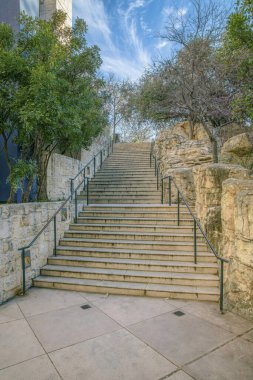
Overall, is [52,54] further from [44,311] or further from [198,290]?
[198,290]

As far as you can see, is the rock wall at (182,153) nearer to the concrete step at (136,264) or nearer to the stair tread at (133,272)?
the concrete step at (136,264)

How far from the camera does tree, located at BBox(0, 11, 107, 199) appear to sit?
498 centimetres

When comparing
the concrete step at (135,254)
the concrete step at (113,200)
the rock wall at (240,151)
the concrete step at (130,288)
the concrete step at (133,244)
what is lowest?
the concrete step at (130,288)

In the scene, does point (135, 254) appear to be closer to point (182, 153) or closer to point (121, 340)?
point (121, 340)

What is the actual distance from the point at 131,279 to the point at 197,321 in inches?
61.8

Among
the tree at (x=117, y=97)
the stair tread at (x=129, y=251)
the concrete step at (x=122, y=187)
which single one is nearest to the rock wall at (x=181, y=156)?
the concrete step at (x=122, y=187)

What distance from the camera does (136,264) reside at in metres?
5.14

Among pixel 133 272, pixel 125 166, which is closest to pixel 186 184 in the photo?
pixel 133 272

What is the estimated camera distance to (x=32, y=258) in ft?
16.6

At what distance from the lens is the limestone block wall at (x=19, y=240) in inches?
170

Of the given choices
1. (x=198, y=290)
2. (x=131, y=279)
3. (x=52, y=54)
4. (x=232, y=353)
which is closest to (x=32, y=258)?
(x=131, y=279)

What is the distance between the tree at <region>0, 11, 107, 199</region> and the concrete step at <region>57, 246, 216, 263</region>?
6.53ft

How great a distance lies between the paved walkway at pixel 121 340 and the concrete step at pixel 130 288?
17cm

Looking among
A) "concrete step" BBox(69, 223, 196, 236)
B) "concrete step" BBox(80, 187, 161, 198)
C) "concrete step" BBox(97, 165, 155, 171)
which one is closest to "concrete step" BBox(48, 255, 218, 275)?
"concrete step" BBox(69, 223, 196, 236)
